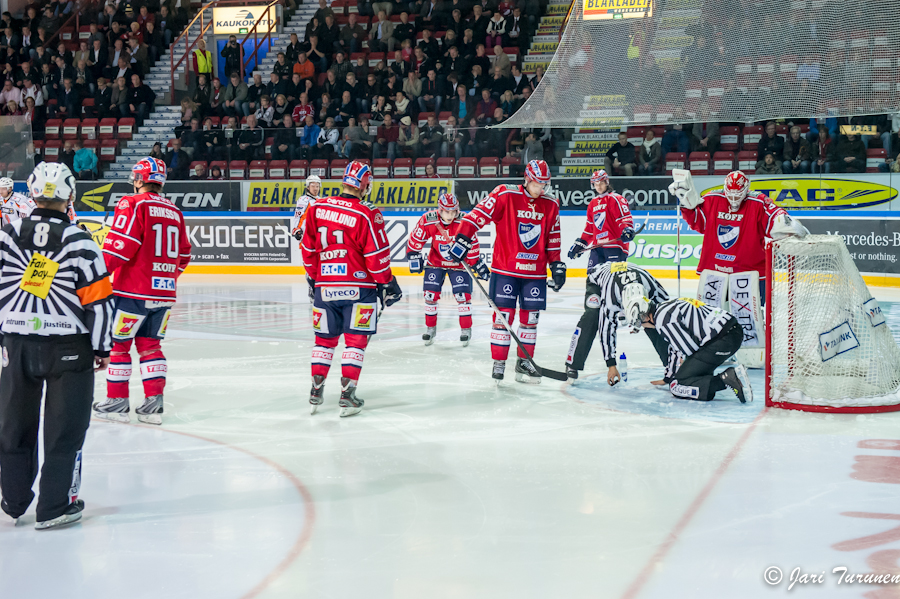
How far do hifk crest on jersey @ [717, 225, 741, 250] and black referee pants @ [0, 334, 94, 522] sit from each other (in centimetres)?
492

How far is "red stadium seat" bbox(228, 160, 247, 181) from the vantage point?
15.2 meters

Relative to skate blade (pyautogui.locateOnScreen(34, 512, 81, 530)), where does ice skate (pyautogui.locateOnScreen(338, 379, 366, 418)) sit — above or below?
above

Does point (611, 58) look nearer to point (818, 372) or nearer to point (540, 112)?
point (540, 112)

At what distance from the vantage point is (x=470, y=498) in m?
3.95

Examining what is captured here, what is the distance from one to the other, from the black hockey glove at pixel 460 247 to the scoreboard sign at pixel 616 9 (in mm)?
4579

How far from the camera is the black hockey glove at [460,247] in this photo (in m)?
6.52

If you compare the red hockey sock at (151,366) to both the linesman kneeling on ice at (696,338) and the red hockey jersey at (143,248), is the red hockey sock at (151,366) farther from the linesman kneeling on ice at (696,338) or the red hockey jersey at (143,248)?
the linesman kneeling on ice at (696,338)

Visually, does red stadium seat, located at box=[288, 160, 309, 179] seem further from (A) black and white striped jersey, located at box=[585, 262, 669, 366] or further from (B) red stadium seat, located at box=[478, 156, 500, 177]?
(A) black and white striped jersey, located at box=[585, 262, 669, 366]

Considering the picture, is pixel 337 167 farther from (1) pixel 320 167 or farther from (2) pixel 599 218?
(2) pixel 599 218

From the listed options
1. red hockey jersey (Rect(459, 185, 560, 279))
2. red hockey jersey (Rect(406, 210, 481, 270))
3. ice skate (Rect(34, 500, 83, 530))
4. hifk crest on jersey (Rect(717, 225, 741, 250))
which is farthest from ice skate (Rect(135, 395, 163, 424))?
hifk crest on jersey (Rect(717, 225, 741, 250))

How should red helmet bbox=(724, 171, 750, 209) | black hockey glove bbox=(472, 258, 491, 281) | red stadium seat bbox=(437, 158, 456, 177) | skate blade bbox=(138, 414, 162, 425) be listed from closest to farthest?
skate blade bbox=(138, 414, 162, 425) < red helmet bbox=(724, 171, 750, 209) < black hockey glove bbox=(472, 258, 491, 281) < red stadium seat bbox=(437, 158, 456, 177)

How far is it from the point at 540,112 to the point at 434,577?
7377 millimetres

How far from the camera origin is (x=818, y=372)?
5.75m

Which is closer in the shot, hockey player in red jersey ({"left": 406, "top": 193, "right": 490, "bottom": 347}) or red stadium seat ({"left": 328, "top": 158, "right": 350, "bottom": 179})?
hockey player in red jersey ({"left": 406, "top": 193, "right": 490, "bottom": 347})
